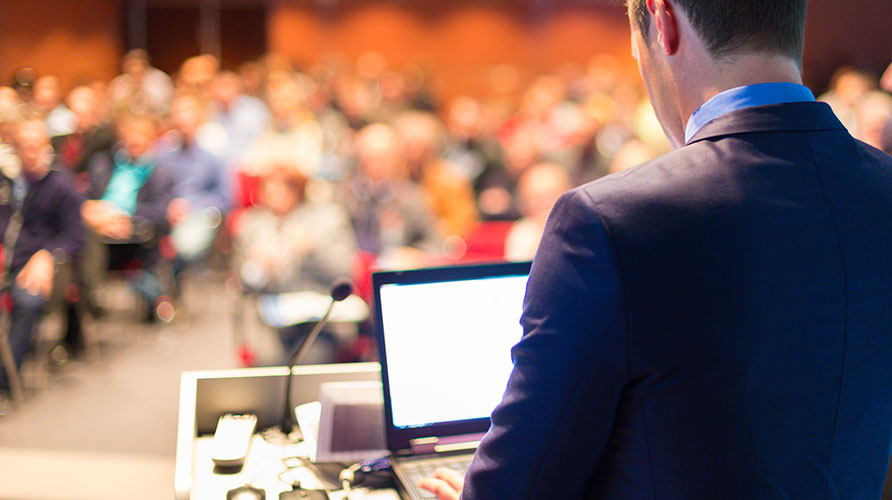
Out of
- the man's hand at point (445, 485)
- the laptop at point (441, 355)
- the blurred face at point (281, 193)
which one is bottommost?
the man's hand at point (445, 485)

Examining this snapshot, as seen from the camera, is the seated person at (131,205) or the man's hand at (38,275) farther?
the seated person at (131,205)

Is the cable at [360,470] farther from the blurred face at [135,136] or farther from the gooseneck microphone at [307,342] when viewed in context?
the blurred face at [135,136]

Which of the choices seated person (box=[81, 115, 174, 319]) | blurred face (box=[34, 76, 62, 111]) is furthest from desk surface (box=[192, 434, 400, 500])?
blurred face (box=[34, 76, 62, 111])

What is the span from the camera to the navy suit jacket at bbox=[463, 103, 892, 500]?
2.44 feet

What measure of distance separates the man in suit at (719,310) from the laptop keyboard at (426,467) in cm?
53

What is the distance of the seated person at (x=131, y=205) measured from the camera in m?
5.07

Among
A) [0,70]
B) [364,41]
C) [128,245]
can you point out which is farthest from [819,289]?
[364,41]

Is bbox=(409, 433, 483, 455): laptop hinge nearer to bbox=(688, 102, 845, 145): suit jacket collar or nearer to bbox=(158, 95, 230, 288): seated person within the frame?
bbox=(688, 102, 845, 145): suit jacket collar

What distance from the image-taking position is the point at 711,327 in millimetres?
747

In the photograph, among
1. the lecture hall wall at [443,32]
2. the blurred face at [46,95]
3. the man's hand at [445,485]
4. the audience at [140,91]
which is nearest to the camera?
the man's hand at [445,485]

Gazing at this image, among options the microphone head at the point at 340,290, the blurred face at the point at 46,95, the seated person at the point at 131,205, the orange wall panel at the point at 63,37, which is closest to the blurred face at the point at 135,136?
the seated person at the point at 131,205

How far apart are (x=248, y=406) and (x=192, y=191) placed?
14.9ft

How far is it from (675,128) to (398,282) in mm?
687

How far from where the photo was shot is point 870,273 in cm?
80
